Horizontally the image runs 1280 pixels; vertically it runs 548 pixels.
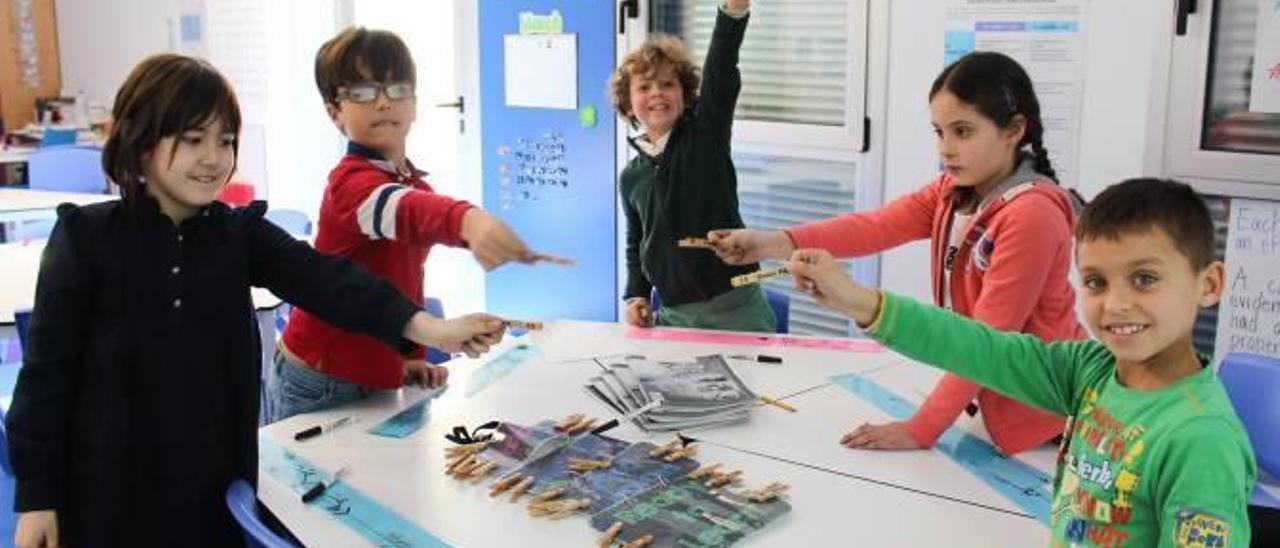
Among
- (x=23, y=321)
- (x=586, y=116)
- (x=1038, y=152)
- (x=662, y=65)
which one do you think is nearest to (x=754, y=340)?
(x=662, y=65)

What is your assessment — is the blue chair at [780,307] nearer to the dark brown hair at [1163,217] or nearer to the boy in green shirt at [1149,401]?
the boy in green shirt at [1149,401]

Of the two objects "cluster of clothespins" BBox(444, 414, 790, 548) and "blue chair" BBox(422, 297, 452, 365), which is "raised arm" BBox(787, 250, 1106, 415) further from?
"blue chair" BBox(422, 297, 452, 365)

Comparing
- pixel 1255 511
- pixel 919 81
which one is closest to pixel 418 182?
pixel 1255 511

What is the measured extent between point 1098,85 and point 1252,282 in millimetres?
721

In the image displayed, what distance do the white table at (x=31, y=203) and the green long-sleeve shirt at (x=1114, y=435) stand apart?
3.70 meters

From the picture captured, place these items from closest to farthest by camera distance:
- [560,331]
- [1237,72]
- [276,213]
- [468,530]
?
[468,530] → [560,331] → [1237,72] → [276,213]

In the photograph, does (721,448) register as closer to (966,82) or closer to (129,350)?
(966,82)

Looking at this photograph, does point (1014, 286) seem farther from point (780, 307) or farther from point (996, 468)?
point (780, 307)

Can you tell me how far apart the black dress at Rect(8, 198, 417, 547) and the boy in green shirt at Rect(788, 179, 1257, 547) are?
4.19ft

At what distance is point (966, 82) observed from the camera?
1.92m

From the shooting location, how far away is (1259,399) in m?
2.20

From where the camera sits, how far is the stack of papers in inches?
80.3

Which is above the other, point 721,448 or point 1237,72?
point 1237,72

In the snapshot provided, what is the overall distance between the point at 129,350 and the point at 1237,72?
2.92 metres
